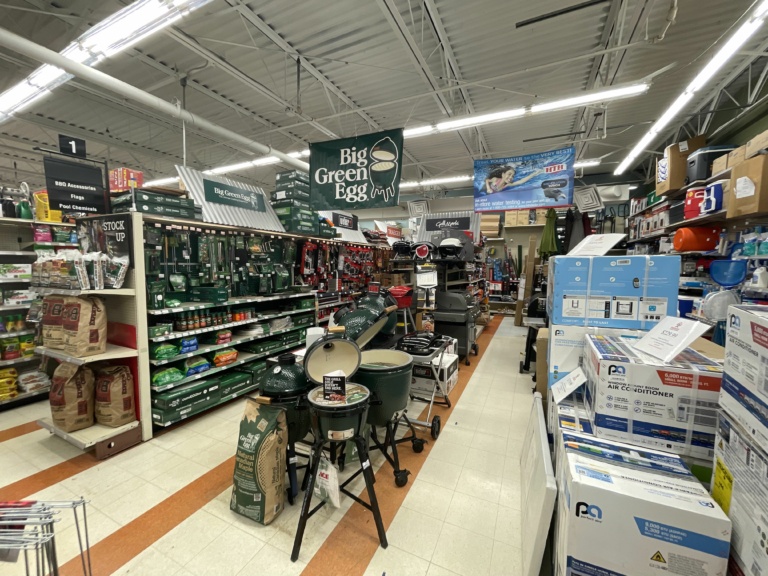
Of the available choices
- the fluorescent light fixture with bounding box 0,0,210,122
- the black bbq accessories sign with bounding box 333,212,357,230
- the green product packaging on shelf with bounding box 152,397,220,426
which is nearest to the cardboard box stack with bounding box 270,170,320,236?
the black bbq accessories sign with bounding box 333,212,357,230

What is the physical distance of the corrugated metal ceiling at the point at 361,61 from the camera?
12.8 ft

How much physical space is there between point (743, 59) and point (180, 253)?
8.43 m

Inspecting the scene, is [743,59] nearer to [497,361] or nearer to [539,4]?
[539,4]

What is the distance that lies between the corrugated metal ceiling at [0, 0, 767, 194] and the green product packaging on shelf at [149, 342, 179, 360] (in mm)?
3253

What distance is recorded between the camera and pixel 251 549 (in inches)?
75.2

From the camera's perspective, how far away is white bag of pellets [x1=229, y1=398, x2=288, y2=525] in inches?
78.9

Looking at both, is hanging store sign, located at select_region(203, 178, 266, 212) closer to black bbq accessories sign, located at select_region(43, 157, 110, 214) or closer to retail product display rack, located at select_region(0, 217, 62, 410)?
black bbq accessories sign, located at select_region(43, 157, 110, 214)

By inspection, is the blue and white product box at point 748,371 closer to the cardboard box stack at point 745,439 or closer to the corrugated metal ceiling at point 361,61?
the cardboard box stack at point 745,439

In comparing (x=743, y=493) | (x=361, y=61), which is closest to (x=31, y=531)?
(x=743, y=493)

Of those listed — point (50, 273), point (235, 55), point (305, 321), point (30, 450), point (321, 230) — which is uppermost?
point (235, 55)

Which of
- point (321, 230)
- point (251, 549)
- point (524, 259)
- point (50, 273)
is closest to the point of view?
point (251, 549)

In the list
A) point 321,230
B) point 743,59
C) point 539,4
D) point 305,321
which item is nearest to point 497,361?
point 305,321

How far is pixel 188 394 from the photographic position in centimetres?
331

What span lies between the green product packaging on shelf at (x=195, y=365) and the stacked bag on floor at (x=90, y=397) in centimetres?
48
